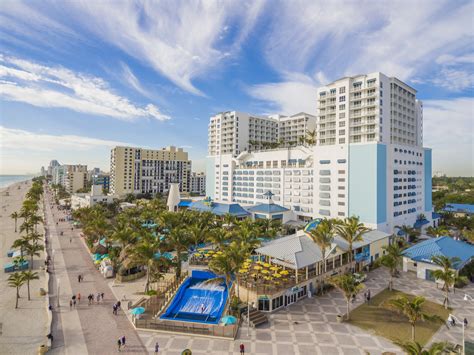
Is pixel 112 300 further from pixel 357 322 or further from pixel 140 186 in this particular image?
pixel 140 186

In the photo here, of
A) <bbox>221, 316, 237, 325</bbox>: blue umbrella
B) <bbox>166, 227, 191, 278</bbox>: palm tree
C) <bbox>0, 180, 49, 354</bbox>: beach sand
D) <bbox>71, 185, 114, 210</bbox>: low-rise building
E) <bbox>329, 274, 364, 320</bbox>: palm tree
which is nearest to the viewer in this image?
<bbox>0, 180, 49, 354</bbox>: beach sand

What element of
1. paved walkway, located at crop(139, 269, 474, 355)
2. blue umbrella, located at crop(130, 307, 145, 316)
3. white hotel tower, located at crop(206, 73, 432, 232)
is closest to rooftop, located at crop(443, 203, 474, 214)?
white hotel tower, located at crop(206, 73, 432, 232)

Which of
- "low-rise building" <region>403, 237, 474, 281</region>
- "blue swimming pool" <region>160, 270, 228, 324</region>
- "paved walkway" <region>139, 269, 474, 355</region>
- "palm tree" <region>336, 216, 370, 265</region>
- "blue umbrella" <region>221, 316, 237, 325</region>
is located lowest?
"blue swimming pool" <region>160, 270, 228, 324</region>

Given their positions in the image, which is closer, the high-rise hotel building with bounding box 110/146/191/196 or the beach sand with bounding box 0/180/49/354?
the beach sand with bounding box 0/180/49/354

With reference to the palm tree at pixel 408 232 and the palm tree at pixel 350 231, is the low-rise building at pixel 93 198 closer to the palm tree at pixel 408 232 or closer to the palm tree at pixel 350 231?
the palm tree at pixel 350 231

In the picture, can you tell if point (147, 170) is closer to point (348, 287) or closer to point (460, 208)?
point (460, 208)

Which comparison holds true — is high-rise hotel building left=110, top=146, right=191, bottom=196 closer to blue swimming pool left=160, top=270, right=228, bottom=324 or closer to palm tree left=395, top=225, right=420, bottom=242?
blue swimming pool left=160, top=270, right=228, bottom=324

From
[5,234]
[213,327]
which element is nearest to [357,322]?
[213,327]
